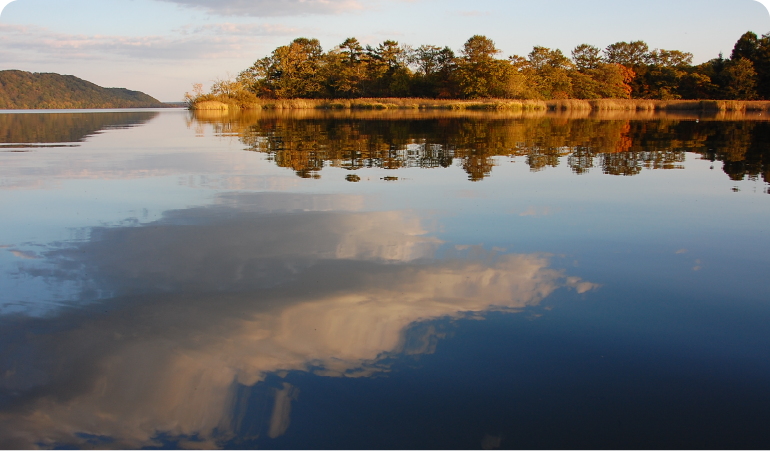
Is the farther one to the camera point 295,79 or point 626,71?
point 626,71

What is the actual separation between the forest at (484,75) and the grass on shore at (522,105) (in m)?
11.3

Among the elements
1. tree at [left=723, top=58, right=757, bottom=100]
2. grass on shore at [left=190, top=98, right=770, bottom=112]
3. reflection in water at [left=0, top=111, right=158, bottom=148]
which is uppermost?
tree at [left=723, top=58, right=757, bottom=100]

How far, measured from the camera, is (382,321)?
3.15m

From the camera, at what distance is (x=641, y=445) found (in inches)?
82.4

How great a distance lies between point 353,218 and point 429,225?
0.91 meters

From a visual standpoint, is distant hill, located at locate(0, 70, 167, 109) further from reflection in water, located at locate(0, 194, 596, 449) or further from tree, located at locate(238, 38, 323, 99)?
reflection in water, located at locate(0, 194, 596, 449)

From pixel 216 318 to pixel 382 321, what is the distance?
1110mm

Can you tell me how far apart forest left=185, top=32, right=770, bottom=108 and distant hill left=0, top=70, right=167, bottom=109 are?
61.4m

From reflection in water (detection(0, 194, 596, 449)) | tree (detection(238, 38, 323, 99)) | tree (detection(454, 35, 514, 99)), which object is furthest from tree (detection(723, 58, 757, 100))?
reflection in water (detection(0, 194, 596, 449))

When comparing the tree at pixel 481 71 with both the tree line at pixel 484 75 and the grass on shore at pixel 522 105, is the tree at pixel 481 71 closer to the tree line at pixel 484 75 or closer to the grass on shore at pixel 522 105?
the tree line at pixel 484 75

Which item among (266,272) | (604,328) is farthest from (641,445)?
(266,272)

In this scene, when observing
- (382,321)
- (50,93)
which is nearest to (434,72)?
(382,321)

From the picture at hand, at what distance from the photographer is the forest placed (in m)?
65.9

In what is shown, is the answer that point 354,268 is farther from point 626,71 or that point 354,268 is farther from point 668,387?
point 626,71
